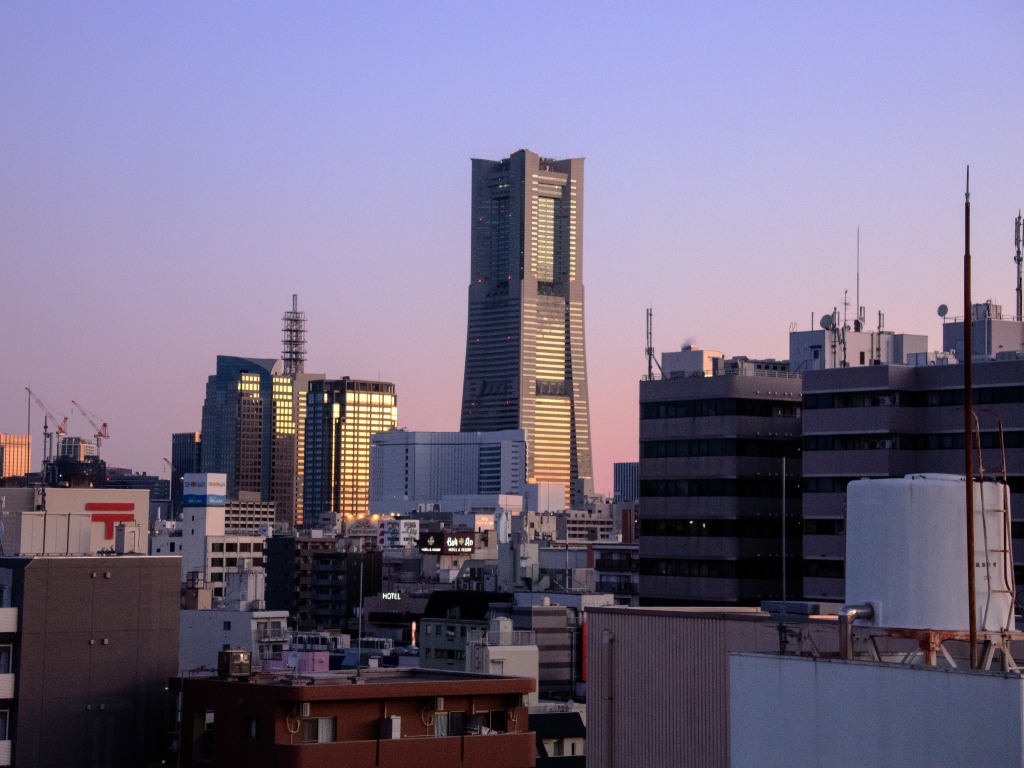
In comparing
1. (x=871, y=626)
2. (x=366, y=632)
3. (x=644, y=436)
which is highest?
(x=644, y=436)

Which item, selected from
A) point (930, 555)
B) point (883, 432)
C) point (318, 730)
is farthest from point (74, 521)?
point (883, 432)

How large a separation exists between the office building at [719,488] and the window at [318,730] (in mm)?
59846

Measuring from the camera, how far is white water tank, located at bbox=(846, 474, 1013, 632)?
24.5 meters

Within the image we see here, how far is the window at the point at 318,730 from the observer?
53438 millimetres

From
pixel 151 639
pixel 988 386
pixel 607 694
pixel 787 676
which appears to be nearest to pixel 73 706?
pixel 151 639

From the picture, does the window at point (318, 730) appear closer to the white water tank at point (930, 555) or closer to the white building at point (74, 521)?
the white building at point (74, 521)

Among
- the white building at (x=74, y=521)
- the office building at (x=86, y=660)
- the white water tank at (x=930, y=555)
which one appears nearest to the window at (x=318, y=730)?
the office building at (x=86, y=660)

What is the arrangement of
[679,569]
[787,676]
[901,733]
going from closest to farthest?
[901,733]
[787,676]
[679,569]

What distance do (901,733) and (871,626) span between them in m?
1.92

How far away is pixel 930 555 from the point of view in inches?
967

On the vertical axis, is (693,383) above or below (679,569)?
above

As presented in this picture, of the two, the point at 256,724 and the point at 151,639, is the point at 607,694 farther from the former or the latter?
the point at 151,639

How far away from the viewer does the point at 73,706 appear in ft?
177

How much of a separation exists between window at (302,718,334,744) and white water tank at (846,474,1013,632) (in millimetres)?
31461
